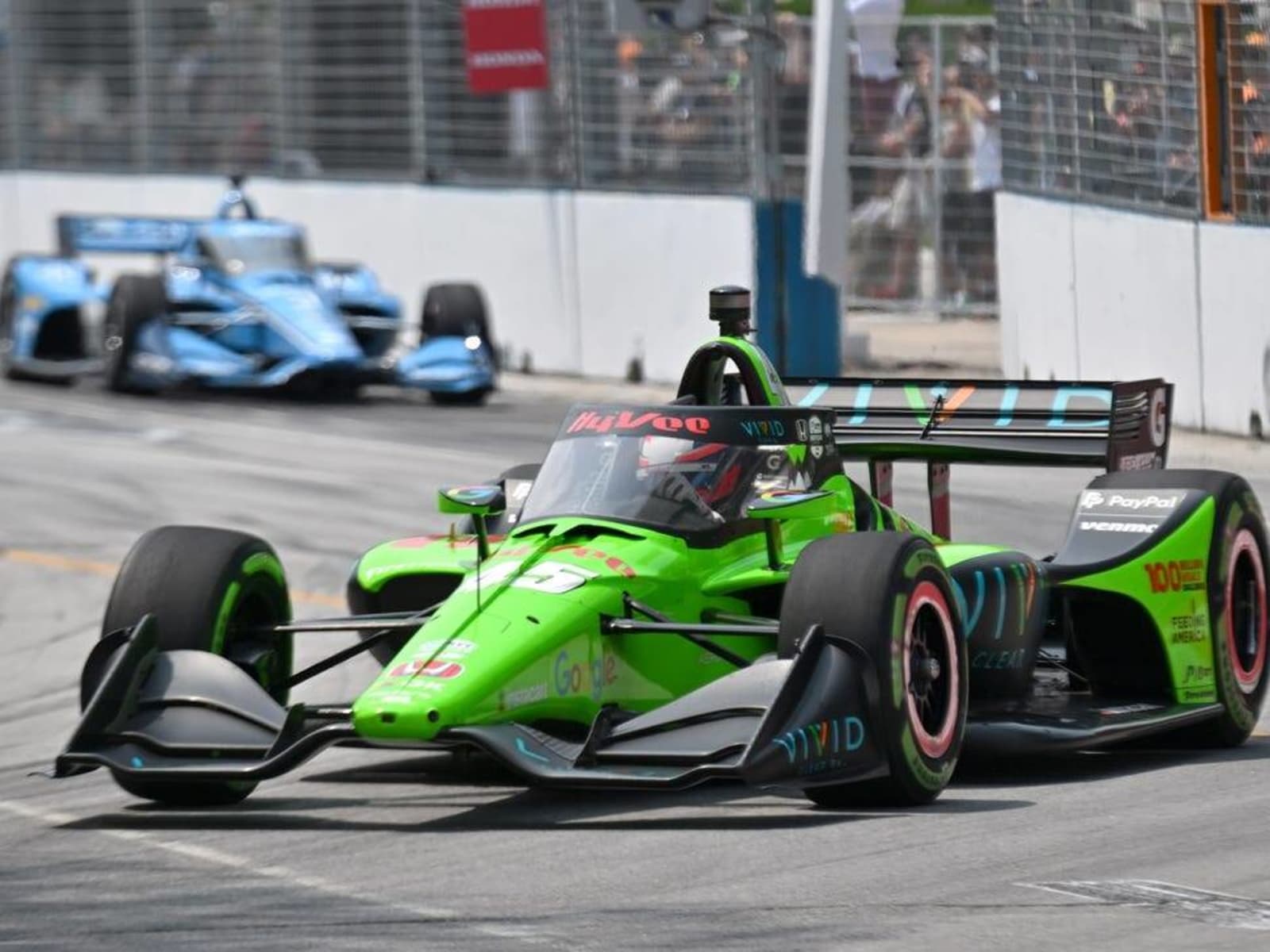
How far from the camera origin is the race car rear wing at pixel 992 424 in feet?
33.7

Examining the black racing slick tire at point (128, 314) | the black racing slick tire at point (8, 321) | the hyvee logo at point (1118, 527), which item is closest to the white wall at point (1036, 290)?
the black racing slick tire at point (128, 314)

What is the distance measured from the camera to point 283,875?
7.55 meters

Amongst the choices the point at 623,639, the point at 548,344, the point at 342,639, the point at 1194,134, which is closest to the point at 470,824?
the point at 623,639

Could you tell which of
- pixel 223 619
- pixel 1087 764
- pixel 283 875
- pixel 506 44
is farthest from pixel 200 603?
pixel 506 44

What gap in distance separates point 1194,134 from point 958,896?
A: 11.6 meters

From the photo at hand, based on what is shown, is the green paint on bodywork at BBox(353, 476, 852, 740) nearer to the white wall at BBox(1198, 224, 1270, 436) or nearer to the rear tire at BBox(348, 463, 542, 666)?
the rear tire at BBox(348, 463, 542, 666)

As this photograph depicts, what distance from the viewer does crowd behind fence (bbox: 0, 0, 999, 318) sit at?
72.5ft

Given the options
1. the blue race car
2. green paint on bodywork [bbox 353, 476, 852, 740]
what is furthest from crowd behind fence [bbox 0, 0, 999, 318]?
green paint on bodywork [bbox 353, 476, 852, 740]

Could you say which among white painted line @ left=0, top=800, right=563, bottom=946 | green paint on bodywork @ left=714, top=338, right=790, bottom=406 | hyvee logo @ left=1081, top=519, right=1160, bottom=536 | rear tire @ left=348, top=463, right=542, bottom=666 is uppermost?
green paint on bodywork @ left=714, top=338, right=790, bottom=406

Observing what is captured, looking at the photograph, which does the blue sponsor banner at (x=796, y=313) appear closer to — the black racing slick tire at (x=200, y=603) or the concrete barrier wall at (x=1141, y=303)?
the concrete barrier wall at (x=1141, y=303)

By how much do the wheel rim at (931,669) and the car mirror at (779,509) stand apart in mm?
570

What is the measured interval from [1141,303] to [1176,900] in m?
11.8

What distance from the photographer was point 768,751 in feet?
25.4

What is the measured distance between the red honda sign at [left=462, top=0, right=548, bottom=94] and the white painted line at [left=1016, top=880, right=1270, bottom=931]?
1889 centimetres
